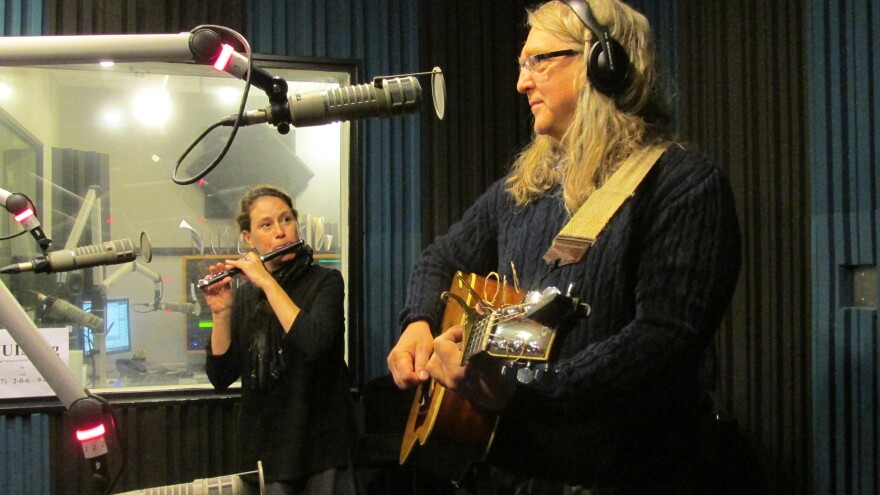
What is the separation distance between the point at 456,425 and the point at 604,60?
76cm

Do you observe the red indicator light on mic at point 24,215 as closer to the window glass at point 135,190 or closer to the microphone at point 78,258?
the microphone at point 78,258

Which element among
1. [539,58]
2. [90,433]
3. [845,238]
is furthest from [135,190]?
[845,238]

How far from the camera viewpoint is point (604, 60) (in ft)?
4.40

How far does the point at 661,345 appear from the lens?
1.17 meters

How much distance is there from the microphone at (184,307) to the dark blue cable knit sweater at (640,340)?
6.89 ft

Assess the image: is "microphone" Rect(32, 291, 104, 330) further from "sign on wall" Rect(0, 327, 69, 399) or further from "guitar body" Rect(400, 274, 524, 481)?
"guitar body" Rect(400, 274, 524, 481)

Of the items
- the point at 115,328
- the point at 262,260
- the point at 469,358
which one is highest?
the point at 262,260

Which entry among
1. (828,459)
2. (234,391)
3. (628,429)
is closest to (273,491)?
(234,391)

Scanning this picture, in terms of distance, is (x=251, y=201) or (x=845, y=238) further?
(x=251, y=201)

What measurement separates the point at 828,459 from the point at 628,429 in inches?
50.2

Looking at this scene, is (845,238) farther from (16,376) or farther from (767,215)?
(16,376)

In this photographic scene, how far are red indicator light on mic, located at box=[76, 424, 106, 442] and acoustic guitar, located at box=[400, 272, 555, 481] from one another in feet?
2.03

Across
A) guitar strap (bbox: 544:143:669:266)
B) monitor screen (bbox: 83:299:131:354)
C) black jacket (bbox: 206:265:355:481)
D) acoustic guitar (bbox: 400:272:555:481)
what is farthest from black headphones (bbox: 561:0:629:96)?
monitor screen (bbox: 83:299:131:354)

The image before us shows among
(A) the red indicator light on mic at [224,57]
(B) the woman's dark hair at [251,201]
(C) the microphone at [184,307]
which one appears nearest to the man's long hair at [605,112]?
(A) the red indicator light on mic at [224,57]
